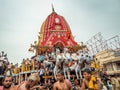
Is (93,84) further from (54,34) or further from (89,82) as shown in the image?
(54,34)

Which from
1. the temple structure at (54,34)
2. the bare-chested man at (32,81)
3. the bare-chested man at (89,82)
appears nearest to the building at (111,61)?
the temple structure at (54,34)

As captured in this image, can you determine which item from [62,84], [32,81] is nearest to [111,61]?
[62,84]

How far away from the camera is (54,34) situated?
24.8 meters

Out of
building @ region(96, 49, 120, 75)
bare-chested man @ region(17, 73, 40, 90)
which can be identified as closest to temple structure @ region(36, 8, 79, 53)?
building @ region(96, 49, 120, 75)

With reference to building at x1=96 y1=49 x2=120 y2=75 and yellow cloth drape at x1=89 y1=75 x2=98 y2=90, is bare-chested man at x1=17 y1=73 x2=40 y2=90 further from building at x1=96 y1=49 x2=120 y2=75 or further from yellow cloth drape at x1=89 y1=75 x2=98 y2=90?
building at x1=96 y1=49 x2=120 y2=75

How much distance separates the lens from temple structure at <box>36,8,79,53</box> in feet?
74.2

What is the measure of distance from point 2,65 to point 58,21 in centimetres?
1628

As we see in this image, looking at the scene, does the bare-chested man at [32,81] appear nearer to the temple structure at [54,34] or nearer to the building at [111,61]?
the temple structure at [54,34]

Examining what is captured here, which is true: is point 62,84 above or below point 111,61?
below

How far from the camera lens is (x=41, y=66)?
43.1ft

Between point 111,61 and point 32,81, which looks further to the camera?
point 111,61

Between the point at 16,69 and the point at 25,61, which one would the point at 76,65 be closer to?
the point at 25,61

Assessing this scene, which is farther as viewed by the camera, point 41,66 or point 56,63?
point 41,66

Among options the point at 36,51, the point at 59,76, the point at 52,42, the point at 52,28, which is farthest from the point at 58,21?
the point at 59,76
